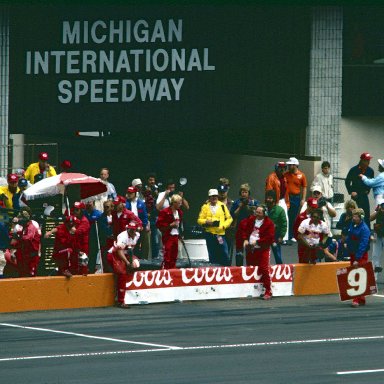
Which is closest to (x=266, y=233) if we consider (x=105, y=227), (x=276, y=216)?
(x=276, y=216)

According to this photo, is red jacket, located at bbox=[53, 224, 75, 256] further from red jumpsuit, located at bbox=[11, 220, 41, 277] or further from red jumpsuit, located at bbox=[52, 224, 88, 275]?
red jumpsuit, located at bbox=[11, 220, 41, 277]

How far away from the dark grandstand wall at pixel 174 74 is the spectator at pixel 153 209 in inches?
150

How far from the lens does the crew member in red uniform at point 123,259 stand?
22734 mm

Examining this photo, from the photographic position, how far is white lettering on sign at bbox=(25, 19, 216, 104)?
31828 mm

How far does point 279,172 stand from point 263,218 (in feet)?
17.7

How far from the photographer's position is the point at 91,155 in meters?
35.8

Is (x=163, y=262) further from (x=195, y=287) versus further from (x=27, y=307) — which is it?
(x=27, y=307)

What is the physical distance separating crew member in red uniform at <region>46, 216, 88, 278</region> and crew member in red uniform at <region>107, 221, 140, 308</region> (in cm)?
50

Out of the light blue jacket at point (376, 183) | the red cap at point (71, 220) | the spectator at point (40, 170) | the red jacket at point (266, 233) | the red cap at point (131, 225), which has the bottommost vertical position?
the red jacket at point (266, 233)

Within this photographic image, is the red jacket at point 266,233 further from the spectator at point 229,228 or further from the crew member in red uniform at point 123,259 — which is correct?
the spectator at point 229,228

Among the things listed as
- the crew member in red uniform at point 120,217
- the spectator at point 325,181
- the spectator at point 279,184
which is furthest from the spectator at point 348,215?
the spectator at point 325,181

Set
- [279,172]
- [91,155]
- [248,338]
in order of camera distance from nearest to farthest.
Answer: [248,338] → [279,172] → [91,155]

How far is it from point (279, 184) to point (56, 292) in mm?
8175

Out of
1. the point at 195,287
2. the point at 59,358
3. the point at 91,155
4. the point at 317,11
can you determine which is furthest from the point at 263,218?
the point at 91,155
